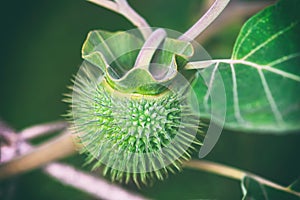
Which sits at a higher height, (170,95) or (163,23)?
(163,23)

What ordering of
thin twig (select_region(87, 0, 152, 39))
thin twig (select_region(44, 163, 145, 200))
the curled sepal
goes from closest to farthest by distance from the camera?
the curled sepal → thin twig (select_region(87, 0, 152, 39)) → thin twig (select_region(44, 163, 145, 200))

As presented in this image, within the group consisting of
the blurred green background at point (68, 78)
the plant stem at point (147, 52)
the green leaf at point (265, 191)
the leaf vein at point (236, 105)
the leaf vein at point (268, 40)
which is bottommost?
Result: the green leaf at point (265, 191)

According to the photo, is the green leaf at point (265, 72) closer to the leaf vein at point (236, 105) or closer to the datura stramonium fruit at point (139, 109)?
the leaf vein at point (236, 105)

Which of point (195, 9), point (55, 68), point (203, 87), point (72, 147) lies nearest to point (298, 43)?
point (203, 87)

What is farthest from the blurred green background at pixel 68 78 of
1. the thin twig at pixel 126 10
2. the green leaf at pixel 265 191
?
the thin twig at pixel 126 10

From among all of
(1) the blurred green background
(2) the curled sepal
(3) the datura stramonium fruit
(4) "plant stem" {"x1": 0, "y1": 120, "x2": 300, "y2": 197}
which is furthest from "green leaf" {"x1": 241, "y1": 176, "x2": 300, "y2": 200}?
(1) the blurred green background

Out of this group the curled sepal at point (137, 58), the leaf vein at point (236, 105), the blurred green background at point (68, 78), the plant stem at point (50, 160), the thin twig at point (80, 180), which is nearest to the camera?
the curled sepal at point (137, 58)

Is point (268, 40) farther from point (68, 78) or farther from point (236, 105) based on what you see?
point (68, 78)

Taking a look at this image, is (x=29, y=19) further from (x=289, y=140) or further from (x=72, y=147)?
(x=289, y=140)

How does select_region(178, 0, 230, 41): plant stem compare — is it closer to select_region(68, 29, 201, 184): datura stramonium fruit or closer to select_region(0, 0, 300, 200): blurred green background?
select_region(68, 29, 201, 184): datura stramonium fruit
